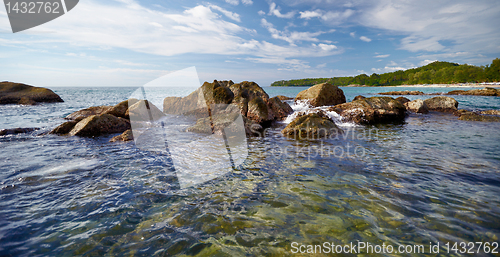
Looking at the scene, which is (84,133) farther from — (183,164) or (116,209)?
(116,209)

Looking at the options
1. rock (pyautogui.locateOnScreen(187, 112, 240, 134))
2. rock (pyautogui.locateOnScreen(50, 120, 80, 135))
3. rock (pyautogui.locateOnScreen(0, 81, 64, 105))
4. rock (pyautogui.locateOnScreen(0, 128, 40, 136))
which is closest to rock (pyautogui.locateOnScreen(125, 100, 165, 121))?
rock (pyautogui.locateOnScreen(50, 120, 80, 135))

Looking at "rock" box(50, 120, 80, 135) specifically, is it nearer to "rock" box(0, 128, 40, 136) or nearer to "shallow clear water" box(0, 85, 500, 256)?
"rock" box(0, 128, 40, 136)

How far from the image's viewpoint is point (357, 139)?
9.73 metres

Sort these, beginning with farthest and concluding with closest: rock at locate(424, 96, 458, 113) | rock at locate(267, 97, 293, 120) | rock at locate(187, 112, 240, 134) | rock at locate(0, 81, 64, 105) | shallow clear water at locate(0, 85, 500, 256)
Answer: rock at locate(0, 81, 64, 105) → rock at locate(424, 96, 458, 113) → rock at locate(267, 97, 293, 120) → rock at locate(187, 112, 240, 134) → shallow clear water at locate(0, 85, 500, 256)

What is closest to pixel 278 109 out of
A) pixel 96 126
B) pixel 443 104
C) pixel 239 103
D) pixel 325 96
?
pixel 239 103

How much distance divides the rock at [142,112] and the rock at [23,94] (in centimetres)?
2884

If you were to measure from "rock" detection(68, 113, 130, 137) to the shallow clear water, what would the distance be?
331cm

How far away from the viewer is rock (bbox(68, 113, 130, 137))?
10852mm

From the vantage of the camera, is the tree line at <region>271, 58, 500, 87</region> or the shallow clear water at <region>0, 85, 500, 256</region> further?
the tree line at <region>271, 58, 500, 87</region>

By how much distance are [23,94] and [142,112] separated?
32.8 m

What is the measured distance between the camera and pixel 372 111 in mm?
14789

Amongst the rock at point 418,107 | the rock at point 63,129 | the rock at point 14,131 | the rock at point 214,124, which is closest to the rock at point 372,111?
the rock at point 418,107

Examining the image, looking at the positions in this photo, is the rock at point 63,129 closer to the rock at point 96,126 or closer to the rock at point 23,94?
the rock at point 96,126

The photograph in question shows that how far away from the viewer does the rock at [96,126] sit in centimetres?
1085
